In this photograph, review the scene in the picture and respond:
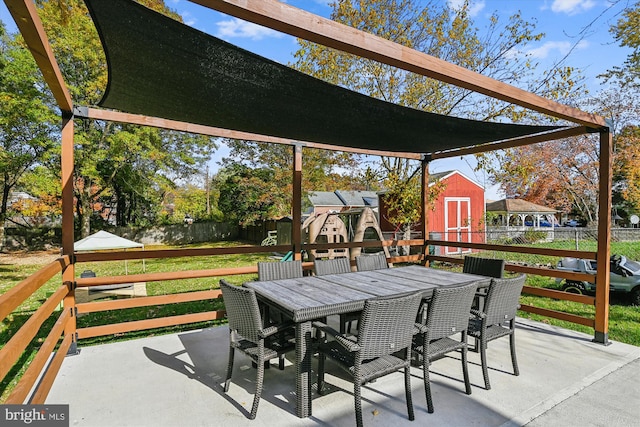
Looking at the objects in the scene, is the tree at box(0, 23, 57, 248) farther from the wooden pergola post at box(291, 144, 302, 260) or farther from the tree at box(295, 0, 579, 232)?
the wooden pergola post at box(291, 144, 302, 260)

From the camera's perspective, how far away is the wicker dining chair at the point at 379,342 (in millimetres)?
2057

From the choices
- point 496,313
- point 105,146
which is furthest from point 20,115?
point 496,313

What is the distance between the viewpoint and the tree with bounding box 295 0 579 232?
24.6ft

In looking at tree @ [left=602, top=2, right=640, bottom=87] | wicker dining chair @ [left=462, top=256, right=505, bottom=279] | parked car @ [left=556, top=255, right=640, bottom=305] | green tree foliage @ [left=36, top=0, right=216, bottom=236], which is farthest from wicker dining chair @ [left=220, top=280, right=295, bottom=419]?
green tree foliage @ [left=36, top=0, right=216, bottom=236]

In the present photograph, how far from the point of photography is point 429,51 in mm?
8078

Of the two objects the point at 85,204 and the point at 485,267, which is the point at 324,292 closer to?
the point at 485,267

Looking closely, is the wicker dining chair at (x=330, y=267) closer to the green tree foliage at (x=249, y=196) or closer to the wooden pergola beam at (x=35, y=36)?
the wooden pergola beam at (x=35, y=36)

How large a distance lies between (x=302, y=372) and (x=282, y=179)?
39.5 ft

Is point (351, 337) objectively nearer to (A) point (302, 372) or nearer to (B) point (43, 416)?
(A) point (302, 372)

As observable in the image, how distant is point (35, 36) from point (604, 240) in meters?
5.08

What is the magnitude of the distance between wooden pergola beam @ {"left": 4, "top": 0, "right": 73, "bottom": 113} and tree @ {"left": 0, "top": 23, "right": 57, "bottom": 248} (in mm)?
9051

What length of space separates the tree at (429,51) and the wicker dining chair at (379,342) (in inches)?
209

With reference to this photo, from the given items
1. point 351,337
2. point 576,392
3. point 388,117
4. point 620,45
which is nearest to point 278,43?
point 388,117

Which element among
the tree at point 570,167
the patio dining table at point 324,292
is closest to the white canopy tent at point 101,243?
the patio dining table at point 324,292
